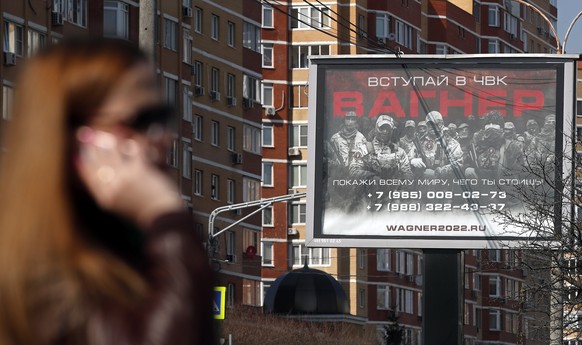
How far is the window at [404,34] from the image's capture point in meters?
106

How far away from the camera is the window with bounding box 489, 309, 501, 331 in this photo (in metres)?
117

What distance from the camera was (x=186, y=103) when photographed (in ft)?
239

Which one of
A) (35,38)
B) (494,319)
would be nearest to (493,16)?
(494,319)

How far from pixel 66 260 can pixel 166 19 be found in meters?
67.8

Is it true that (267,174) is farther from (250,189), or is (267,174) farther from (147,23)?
(147,23)

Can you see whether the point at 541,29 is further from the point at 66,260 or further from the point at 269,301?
the point at 66,260

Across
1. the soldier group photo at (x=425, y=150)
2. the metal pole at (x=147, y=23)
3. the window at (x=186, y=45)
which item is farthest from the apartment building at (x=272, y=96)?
the metal pole at (x=147, y=23)

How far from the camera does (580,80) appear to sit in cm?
12875

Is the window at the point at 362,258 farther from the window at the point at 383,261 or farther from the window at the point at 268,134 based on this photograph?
the window at the point at 268,134

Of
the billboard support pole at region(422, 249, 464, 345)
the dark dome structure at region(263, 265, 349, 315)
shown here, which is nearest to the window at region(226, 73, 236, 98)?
the dark dome structure at region(263, 265, 349, 315)

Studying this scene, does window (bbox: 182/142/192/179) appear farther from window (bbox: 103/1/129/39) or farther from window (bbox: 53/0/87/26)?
window (bbox: 53/0/87/26)

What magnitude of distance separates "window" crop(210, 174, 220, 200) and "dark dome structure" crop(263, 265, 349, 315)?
5692mm

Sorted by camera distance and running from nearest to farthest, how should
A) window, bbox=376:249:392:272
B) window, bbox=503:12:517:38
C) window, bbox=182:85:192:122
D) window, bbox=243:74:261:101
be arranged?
window, bbox=182:85:192:122, window, bbox=243:74:261:101, window, bbox=376:249:392:272, window, bbox=503:12:517:38

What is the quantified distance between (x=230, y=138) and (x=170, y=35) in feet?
39.8
